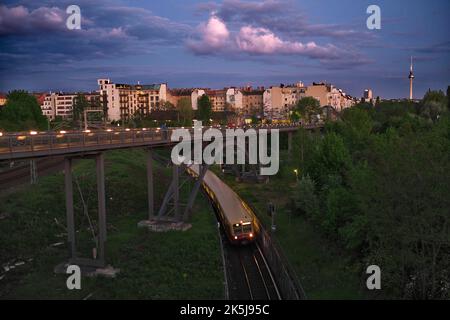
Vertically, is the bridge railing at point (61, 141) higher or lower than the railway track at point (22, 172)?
higher

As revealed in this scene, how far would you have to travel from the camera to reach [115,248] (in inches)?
1171

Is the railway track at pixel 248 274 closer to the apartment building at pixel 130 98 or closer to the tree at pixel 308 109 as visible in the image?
the tree at pixel 308 109

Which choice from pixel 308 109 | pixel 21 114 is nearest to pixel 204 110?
pixel 308 109

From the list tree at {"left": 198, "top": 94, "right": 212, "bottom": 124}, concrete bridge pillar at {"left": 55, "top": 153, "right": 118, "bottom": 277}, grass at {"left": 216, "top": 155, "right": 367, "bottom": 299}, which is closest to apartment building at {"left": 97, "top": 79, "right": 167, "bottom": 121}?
tree at {"left": 198, "top": 94, "right": 212, "bottom": 124}

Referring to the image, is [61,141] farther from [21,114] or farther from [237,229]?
[21,114]

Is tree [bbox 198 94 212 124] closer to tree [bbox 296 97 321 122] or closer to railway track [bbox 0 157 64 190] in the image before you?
tree [bbox 296 97 321 122]

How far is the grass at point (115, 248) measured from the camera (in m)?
22.7

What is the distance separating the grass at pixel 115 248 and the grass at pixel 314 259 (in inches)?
201

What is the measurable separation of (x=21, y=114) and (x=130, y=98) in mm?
78866

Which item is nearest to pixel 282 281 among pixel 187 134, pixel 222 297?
pixel 222 297

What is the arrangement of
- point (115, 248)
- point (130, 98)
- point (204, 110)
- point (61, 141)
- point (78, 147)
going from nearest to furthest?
point (61, 141)
point (78, 147)
point (115, 248)
point (204, 110)
point (130, 98)

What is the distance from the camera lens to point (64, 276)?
24.4 metres

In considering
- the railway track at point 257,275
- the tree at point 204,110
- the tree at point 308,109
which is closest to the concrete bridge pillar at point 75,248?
the railway track at point 257,275
